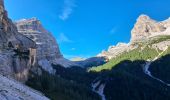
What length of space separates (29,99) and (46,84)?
108 m

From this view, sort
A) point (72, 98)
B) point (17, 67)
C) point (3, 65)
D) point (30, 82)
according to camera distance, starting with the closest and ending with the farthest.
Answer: point (3, 65) → point (17, 67) → point (30, 82) → point (72, 98)

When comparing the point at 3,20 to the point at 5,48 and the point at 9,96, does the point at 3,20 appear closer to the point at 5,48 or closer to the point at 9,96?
the point at 5,48

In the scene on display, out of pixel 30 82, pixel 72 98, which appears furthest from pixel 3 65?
pixel 72 98

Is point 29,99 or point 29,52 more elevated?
point 29,52

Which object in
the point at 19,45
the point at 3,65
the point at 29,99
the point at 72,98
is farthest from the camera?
the point at 72,98

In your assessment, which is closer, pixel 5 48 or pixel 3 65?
pixel 3 65

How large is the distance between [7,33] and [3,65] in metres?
50.0

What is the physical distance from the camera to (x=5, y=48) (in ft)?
500

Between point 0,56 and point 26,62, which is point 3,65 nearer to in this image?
point 0,56

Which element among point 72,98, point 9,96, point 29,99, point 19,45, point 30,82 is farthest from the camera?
point 72,98

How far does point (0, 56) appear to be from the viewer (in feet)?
413

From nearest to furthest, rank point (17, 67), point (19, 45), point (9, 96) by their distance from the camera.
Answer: point (9, 96) < point (17, 67) < point (19, 45)

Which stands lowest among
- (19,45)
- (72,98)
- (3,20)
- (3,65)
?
(72,98)

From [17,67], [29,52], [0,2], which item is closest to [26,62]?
[29,52]
